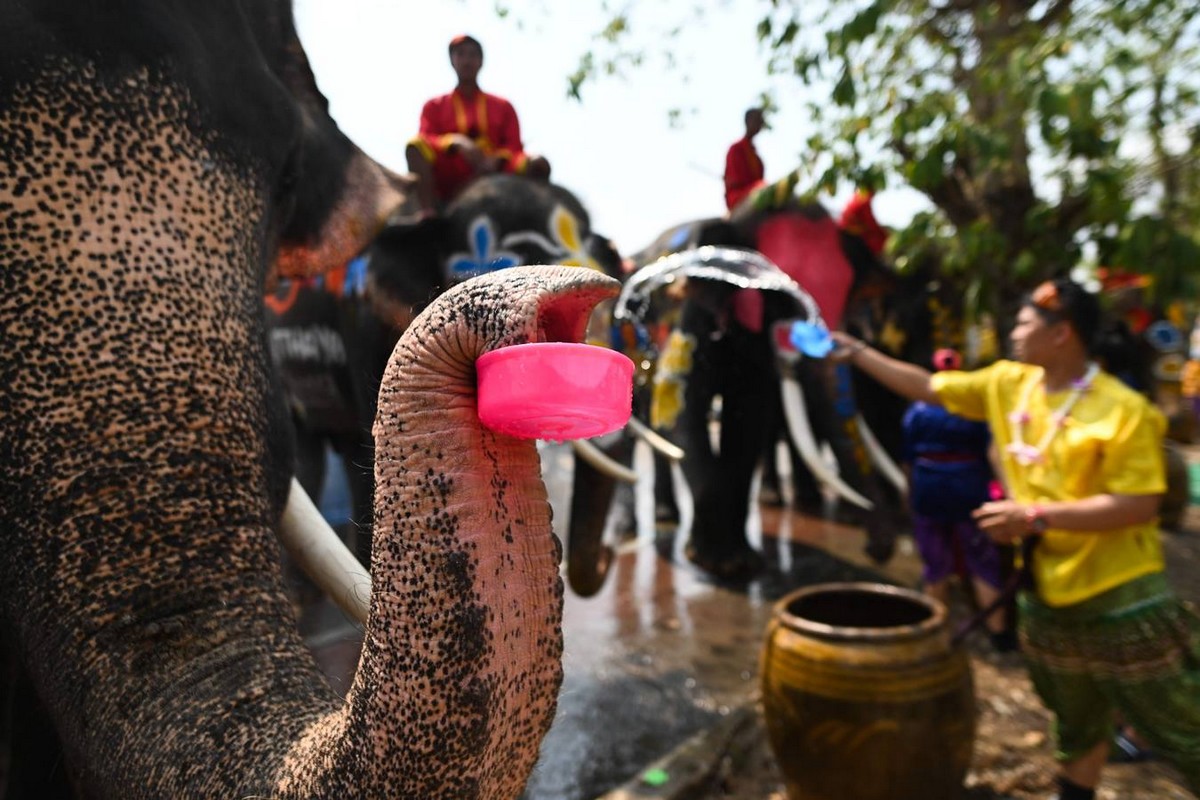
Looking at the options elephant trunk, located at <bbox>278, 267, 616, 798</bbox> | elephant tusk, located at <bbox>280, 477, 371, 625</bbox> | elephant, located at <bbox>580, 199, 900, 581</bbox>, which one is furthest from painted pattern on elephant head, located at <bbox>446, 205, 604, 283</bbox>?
elephant trunk, located at <bbox>278, 267, 616, 798</bbox>

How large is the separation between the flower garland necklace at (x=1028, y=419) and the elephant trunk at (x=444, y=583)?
6.61 ft

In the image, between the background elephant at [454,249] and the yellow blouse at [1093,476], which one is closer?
the yellow blouse at [1093,476]

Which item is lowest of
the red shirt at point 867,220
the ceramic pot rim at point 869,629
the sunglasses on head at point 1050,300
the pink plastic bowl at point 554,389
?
the ceramic pot rim at point 869,629

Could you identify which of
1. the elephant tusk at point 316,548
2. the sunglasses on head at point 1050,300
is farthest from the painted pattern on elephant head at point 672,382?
the elephant tusk at point 316,548

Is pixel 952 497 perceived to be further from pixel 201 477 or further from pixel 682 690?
pixel 201 477

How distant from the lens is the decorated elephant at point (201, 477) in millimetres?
703

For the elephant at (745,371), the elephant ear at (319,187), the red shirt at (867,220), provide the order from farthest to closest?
the red shirt at (867,220)
the elephant at (745,371)
the elephant ear at (319,187)

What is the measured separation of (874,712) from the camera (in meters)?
2.20

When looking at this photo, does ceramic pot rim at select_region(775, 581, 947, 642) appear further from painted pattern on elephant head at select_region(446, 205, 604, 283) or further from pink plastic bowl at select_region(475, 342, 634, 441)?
pink plastic bowl at select_region(475, 342, 634, 441)

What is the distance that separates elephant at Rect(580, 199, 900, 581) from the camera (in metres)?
4.39

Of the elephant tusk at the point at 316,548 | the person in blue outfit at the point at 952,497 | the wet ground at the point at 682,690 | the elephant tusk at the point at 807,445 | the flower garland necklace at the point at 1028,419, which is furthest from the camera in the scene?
the elephant tusk at the point at 807,445

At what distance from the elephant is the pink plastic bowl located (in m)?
3.54

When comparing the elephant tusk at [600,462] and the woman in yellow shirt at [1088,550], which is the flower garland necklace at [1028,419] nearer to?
the woman in yellow shirt at [1088,550]

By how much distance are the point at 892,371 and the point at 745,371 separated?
196cm
